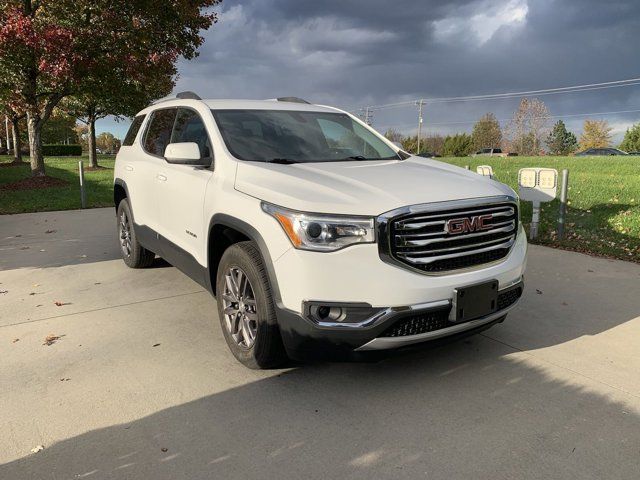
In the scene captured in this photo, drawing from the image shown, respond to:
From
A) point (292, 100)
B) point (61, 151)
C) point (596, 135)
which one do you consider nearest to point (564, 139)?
point (596, 135)

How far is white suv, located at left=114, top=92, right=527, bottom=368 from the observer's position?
9.60 feet

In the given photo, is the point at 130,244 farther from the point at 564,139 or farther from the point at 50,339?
the point at 564,139

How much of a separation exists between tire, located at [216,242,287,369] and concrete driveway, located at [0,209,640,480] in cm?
16

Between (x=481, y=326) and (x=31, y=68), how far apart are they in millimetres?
16110

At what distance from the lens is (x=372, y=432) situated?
281 centimetres

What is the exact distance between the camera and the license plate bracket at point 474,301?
122 inches

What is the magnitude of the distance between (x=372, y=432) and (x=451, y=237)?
48.8 inches

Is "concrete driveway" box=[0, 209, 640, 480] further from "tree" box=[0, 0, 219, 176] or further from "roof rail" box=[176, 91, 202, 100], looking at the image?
"tree" box=[0, 0, 219, 176]

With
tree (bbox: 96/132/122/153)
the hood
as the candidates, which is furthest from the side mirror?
tree (bbox: 96/132/122/153)

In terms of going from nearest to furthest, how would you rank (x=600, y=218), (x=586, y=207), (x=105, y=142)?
(x=600, y=218) → (x=586, y=207) → (x=105, y=142)

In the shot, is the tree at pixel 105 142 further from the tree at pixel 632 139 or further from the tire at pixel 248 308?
the tire at pixel 248 308

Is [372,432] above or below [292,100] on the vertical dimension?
below

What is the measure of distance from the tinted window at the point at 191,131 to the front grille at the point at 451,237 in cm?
185

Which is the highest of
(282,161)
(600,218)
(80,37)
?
(80,37)
